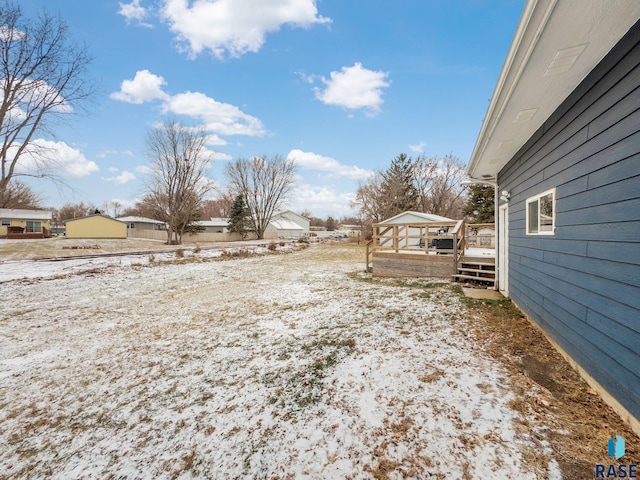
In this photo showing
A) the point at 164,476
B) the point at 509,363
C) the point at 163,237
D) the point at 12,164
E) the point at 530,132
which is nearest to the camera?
the point at 164,476

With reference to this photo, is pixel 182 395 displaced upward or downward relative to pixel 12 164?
downward

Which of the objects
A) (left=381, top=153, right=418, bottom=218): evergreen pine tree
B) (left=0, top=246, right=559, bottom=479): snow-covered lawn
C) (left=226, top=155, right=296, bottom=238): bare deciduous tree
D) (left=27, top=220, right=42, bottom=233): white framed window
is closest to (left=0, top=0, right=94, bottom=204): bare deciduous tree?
(left=0, top=246, right=559, bottom=479): snow-covered lawn

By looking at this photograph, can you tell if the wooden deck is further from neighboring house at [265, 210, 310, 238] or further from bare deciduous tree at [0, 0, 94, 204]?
neighboring house at [265, 210, 310, 238]

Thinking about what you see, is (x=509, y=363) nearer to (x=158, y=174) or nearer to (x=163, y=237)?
(x=158, y=174)

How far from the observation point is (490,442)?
1.87 metres

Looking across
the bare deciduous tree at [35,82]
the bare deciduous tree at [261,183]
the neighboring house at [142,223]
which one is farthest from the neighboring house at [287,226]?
the bare deciduous tree at [35,82]

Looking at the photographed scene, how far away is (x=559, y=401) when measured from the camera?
2.26 meters

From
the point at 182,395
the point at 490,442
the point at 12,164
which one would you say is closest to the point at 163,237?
the point at 12,164

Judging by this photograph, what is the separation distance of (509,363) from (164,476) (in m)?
3.33

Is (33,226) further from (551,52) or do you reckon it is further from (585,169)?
(585,169)

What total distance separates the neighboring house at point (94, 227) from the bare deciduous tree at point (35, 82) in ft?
79.2

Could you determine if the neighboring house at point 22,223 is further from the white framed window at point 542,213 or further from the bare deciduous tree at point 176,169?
the white framed window at point 542,213

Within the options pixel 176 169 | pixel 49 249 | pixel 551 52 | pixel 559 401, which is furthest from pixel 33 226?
pixel 559 401

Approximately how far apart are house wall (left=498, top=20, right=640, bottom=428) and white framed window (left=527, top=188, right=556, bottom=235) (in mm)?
121
